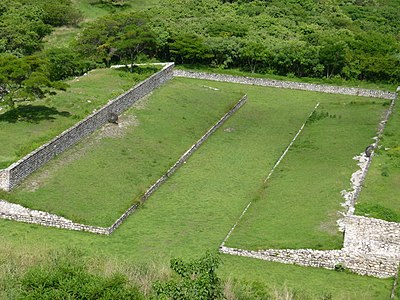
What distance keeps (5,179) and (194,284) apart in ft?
39.8

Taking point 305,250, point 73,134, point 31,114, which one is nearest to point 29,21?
point 31,114

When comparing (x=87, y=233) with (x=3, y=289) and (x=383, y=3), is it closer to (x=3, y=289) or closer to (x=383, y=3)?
(x=3, y=289)

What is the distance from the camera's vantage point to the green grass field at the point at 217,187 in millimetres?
22750

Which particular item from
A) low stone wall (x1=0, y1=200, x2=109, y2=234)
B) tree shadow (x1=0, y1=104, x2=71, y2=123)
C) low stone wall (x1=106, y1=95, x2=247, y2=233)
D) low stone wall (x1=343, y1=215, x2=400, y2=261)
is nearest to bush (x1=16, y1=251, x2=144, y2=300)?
low stone wall (x1=0, y1=200, x2=109, y2=234)

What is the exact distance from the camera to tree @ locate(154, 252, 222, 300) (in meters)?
17.0

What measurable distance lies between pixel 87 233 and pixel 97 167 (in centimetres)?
551

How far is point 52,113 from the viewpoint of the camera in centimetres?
3447

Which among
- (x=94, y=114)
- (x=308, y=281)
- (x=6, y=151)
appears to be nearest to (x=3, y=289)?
(x=308, y=281)

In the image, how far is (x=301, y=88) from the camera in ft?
160

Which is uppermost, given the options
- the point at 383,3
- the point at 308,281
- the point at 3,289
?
the point at 3,289

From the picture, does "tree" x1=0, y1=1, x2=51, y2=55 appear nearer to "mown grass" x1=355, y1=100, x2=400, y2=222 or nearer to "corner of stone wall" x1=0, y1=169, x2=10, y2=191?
"corner of stone wall" x1=0, y1=169, x2=10, y2=191

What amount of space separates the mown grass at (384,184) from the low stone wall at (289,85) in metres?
13.9

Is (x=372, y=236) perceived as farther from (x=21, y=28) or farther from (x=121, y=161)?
(x=21, y=28)

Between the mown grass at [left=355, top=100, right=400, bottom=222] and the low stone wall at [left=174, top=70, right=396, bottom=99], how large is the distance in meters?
13.9
